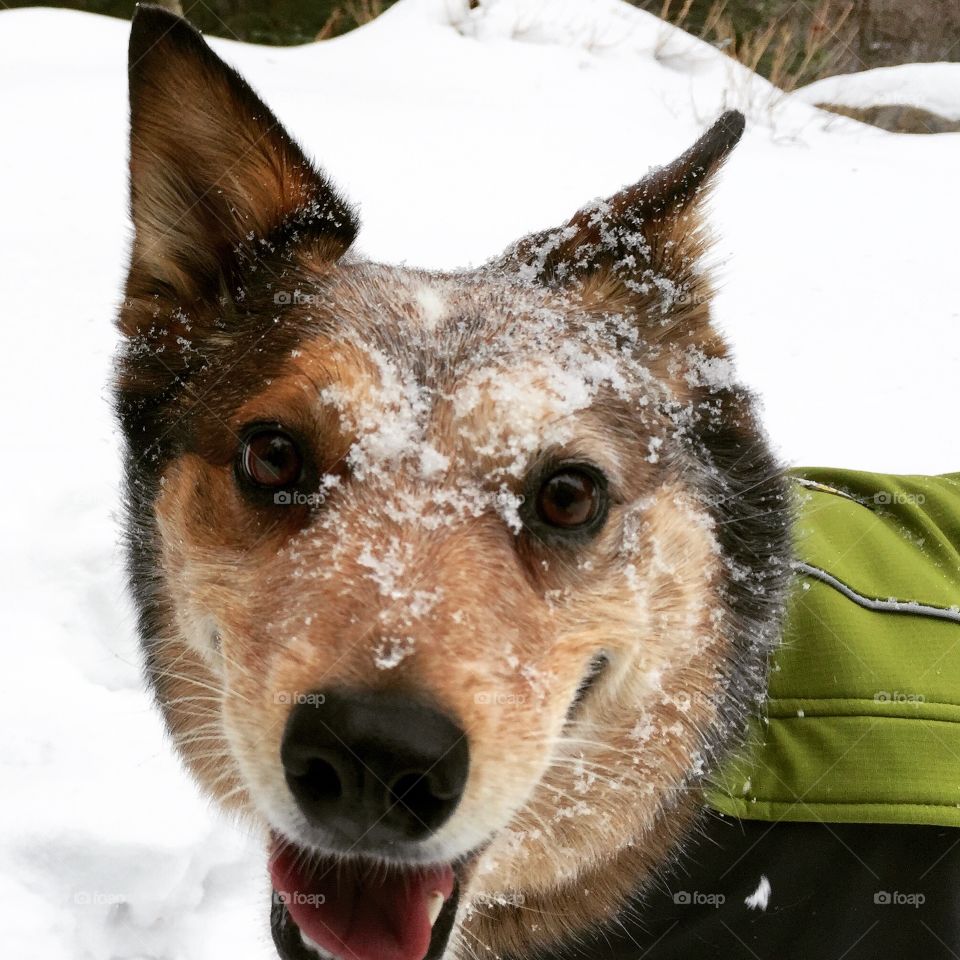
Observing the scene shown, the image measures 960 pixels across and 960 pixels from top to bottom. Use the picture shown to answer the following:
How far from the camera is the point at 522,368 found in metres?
1.84

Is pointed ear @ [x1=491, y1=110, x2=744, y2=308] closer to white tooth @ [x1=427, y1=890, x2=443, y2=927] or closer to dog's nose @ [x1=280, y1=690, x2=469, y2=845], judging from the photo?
dog's nose @ [x1=280, y1=690, x2=469, y2=845]

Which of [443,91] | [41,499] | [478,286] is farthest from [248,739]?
[443,91]

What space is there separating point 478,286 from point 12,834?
2052 millimetres

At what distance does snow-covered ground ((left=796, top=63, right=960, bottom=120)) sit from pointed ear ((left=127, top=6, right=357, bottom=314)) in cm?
932

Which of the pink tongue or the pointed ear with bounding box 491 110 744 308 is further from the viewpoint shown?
the pointed ear with bounding box 491 110 744 308

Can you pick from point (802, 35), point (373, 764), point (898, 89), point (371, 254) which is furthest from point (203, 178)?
point (802, 35)

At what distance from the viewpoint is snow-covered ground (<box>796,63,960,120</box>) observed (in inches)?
382

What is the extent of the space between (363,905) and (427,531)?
701 millimetres

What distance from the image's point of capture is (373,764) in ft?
4.38

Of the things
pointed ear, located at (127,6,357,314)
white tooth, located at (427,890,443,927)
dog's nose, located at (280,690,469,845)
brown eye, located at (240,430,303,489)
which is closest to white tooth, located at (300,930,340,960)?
white tooth, located at (427,890,443,927)

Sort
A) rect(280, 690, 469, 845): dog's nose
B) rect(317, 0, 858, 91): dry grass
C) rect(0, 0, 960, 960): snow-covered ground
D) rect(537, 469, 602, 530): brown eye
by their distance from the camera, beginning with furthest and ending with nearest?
rect(317, 0, 858, 91): dry grass, rect(0, 0, 960, 960): snow-covered ground, rect(537, 469, 602, 530): brown eye, rect(280, 690, 469, 845): dog's nose

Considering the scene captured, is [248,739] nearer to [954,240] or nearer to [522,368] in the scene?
[522,368]

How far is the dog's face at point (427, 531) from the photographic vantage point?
147cm

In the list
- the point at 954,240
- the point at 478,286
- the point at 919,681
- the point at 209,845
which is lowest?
the point at 209,845
